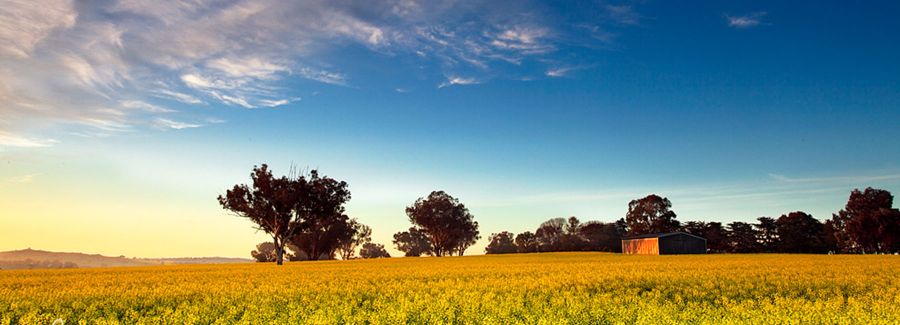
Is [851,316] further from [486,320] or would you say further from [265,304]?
[265,304]

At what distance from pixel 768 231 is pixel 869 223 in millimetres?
23107

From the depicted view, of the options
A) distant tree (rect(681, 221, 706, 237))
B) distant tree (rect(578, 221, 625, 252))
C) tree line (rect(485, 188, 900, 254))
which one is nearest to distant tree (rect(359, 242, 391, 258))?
tree line (rect(485, 188, 900, 254))

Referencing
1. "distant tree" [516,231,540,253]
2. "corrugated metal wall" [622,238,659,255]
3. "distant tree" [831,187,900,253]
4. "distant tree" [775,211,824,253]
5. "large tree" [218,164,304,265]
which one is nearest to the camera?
"large tree" [218,164,304,265]

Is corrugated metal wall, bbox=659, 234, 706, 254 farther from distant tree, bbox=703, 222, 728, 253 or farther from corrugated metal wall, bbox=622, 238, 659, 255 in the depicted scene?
distant tree, bbox=703, 222, 728, 253

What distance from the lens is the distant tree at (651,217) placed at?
468ft

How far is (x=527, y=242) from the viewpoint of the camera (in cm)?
16725

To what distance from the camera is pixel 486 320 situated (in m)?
13.5

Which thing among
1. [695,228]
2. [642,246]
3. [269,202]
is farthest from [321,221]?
[695,228]

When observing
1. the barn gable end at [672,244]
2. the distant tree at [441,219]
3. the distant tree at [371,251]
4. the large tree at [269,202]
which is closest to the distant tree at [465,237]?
the distant tree at [441,219]

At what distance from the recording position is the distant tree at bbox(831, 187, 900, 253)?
110 m

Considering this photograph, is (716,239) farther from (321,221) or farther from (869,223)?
(321,221)

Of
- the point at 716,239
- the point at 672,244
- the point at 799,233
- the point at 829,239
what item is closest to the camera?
the point at 672,244

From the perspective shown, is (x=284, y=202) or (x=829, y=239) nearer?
(x=284, y=202)

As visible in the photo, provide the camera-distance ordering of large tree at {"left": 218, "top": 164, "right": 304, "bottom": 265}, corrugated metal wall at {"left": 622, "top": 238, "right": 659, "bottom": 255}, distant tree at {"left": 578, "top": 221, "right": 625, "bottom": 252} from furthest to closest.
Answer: distant tree at {"left": 578, "top": 221, "right": 625, "bottom": 252}
corrugated metal wall at {"left": 622, "top": 238, "right": 659, "bottom": 255}
large tree at {"left": 218, "top": 164, "right": 304, "bottom": 265}
